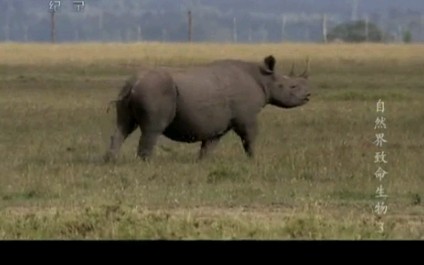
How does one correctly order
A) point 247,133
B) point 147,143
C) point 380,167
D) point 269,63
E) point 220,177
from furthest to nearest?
point 269,63 → point 247,133 → point 147,143 → point 380,167 → point 220,177

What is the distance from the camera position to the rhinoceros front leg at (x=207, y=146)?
11923 mm

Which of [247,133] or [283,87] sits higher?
[283,87]

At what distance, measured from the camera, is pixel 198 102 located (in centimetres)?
1209

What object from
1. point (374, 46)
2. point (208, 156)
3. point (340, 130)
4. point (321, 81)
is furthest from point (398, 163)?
point (374, 46)

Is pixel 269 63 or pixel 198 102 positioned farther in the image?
pixel 269 63

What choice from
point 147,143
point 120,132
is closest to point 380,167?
point 147,143

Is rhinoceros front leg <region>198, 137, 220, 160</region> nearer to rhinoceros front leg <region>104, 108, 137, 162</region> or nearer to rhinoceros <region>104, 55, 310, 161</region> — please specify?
rhinoceros <region>104, 55, 310, 161</region>

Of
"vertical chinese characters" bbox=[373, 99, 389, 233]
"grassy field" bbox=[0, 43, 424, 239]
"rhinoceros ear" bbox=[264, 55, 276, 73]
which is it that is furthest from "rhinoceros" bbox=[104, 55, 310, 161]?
"vertical chinese characters" bbox=[373, 99, 389, 233]

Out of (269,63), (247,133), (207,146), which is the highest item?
(269,63)

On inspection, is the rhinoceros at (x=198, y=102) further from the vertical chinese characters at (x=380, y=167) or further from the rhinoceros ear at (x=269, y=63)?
the vertical chinese characters at (x=380, y=167)

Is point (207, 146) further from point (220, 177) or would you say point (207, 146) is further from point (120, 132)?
point (220, 177)

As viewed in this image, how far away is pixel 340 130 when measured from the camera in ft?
49.9

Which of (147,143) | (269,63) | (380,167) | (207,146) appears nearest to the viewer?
(380,167)

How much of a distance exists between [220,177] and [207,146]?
78.4 inches
